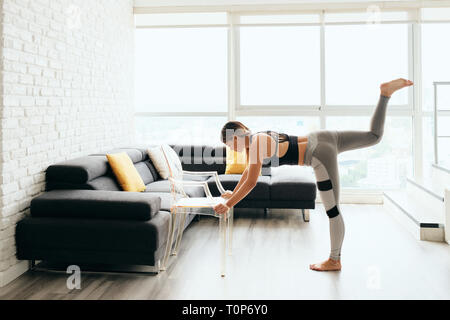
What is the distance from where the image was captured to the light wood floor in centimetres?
269

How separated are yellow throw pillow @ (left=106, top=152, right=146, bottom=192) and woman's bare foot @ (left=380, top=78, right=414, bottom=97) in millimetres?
2303

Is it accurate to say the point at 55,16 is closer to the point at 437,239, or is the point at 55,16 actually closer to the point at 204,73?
the point at 204,73

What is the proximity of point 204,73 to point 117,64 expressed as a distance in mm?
1235

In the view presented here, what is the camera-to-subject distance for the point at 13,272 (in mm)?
3016

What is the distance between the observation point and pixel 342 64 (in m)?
5.77

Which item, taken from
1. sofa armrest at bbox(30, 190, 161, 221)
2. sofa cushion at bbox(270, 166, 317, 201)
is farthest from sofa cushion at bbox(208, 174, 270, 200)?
sofa armrest at bbox(30, 190, 161, 221)

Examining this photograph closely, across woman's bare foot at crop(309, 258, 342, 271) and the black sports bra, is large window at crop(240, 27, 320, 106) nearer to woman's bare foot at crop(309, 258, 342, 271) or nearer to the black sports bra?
the black sports bra

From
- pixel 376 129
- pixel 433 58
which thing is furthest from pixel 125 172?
pixel 433 58

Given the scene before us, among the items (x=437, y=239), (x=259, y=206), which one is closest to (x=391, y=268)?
(x=437, y=239)

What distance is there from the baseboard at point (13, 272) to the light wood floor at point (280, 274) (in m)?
0.05

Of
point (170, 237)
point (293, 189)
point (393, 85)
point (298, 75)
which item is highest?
point (298, 75)

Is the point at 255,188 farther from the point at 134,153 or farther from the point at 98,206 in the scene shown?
the point at 98,206

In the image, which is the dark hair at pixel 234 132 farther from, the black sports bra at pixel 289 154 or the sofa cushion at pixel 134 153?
the sofa cushion at pixel 134 153

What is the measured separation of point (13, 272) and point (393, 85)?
2.85m
